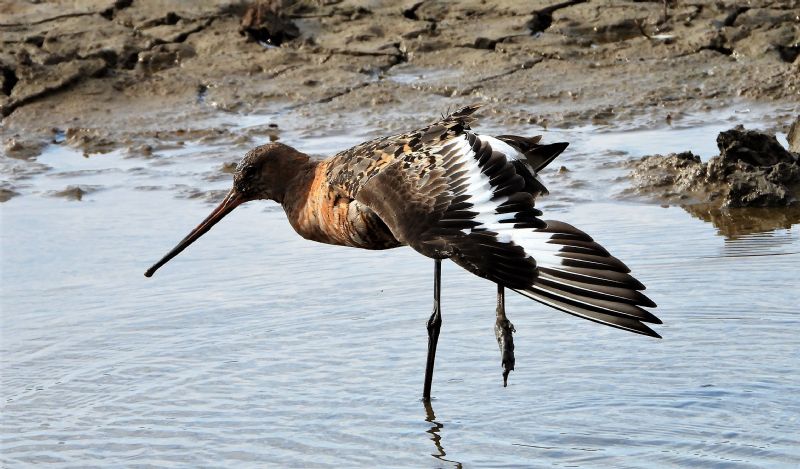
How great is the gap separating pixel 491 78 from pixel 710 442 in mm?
5973

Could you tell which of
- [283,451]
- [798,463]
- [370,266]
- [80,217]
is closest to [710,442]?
[798,463]

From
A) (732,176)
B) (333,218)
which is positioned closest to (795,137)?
(732,176)

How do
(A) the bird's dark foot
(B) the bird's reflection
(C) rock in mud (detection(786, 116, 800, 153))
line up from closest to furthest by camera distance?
(B) the bird's reflection → (A) the bird's dark foot → (C) rock in mud (detection(786, 116, 800, 153))

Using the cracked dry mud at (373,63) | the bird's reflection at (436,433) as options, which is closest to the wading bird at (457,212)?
the bird's reflection at (436,433)

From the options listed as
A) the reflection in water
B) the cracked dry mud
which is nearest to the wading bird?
the reflection in water

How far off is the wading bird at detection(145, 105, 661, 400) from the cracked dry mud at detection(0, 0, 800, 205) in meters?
4.06

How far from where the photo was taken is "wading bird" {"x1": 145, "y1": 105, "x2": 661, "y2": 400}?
→ 4.09m

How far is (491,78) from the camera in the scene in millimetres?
10414

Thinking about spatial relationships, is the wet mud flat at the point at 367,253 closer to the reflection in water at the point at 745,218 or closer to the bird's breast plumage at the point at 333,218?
the reflection in water at the point at 745,218

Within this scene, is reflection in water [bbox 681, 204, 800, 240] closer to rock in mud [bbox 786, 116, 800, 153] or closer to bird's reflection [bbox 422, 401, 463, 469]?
rock in mud [bbox 786, 116, 800, 153]

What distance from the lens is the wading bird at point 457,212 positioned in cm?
409

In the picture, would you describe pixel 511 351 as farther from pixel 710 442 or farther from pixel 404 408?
pixel 710 442

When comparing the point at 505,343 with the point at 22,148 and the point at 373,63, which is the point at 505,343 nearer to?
the point at 22,148

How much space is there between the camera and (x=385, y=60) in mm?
10945
